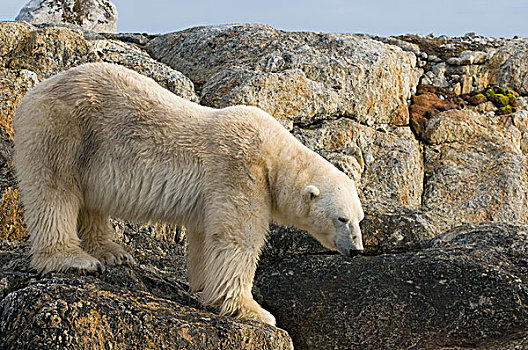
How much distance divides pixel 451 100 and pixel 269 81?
322 inches

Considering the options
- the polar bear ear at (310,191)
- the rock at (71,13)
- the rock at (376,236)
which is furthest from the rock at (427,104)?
the rock at (71,13)

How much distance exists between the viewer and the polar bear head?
6.61m

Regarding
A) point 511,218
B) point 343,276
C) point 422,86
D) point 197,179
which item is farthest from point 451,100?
point 197,179

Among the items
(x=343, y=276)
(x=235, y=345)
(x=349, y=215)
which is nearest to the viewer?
(x=235, y=345)

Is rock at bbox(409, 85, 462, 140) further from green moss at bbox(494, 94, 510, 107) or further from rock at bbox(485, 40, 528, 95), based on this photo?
rock at bbox(485, 40, 528, 95)

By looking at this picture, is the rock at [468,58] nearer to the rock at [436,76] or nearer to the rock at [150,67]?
the rock at [436,76]

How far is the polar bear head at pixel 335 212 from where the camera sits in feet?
21.7

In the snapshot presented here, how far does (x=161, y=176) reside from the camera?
6.33 meters

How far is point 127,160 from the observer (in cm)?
625

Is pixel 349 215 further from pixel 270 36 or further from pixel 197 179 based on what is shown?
pixel 270 36

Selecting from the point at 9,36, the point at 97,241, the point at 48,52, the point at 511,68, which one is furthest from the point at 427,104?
the point at 97,241

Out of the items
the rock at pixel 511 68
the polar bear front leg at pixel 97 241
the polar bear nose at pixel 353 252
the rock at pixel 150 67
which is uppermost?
the rock at pixel 511 68

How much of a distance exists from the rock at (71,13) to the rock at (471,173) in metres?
17.2

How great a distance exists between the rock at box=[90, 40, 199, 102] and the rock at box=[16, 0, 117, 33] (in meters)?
13.8
